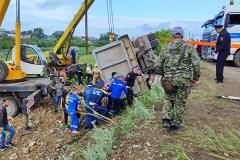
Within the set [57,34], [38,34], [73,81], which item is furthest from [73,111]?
[38,34]

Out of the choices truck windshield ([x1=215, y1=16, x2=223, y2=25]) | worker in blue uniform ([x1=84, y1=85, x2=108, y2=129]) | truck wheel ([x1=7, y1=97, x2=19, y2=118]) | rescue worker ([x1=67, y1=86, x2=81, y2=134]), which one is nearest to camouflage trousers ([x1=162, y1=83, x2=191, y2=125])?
worker in blue uniform ([x1=84, y1=85, x2=108, y2=129])

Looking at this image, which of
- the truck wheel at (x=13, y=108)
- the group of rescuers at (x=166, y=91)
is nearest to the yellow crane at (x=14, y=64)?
the truck wheel at (x=13, y=108)

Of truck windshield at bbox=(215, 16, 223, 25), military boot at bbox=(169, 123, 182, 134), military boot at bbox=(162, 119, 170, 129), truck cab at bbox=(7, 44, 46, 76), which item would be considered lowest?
military boot at bbox=(169, 123, 182, 134)

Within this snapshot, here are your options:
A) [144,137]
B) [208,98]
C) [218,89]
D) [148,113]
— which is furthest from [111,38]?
[144,137]

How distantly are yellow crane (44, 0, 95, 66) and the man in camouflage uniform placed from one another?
12.3 meters

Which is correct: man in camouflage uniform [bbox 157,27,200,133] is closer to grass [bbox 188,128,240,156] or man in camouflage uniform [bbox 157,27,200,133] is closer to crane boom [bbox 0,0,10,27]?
grass [bbox 188,128,240,156]

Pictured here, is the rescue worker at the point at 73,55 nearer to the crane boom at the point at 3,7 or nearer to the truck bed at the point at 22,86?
the crane boom at the point at 3,7

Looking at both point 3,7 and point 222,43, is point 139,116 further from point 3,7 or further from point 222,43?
point 3,7

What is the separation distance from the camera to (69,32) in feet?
64.9

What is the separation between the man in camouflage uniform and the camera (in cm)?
701

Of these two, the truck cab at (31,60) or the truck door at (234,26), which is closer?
the truck cab at (31,60)

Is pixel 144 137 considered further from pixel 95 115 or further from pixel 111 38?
pixel 111 38

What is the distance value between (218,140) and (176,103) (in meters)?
1.02

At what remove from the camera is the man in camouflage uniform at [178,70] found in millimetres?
7012
